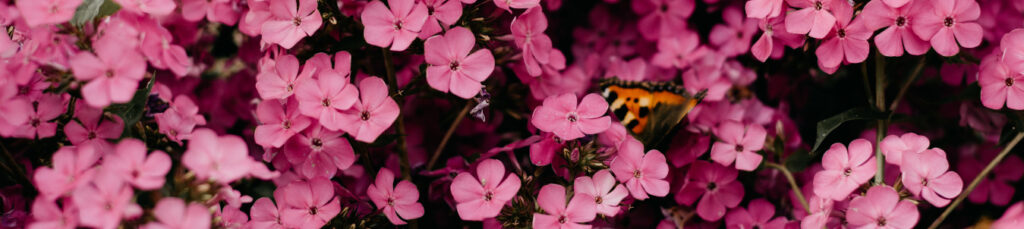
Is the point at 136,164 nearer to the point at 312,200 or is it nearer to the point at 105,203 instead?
the point at 105,203

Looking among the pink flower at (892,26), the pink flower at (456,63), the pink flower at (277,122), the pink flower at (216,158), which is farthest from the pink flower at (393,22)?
the pink flower at (892,26)

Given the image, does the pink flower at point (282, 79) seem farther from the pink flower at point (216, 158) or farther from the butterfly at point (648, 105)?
the butterfly at point (648, 105)

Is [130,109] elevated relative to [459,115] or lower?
elevated

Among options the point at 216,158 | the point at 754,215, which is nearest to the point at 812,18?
the point at 754,215

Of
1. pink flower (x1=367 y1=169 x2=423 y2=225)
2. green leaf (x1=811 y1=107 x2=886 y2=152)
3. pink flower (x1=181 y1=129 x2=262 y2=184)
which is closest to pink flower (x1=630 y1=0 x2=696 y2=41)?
green leaf (x1=811 y1=107 x2=886 y2=152)

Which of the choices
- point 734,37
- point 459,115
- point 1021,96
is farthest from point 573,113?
point 1021,96

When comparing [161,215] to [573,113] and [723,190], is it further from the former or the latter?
[723,190]

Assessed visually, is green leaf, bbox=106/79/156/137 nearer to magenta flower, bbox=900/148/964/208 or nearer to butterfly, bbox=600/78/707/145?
butterfly, bbox=600/78/707/145
